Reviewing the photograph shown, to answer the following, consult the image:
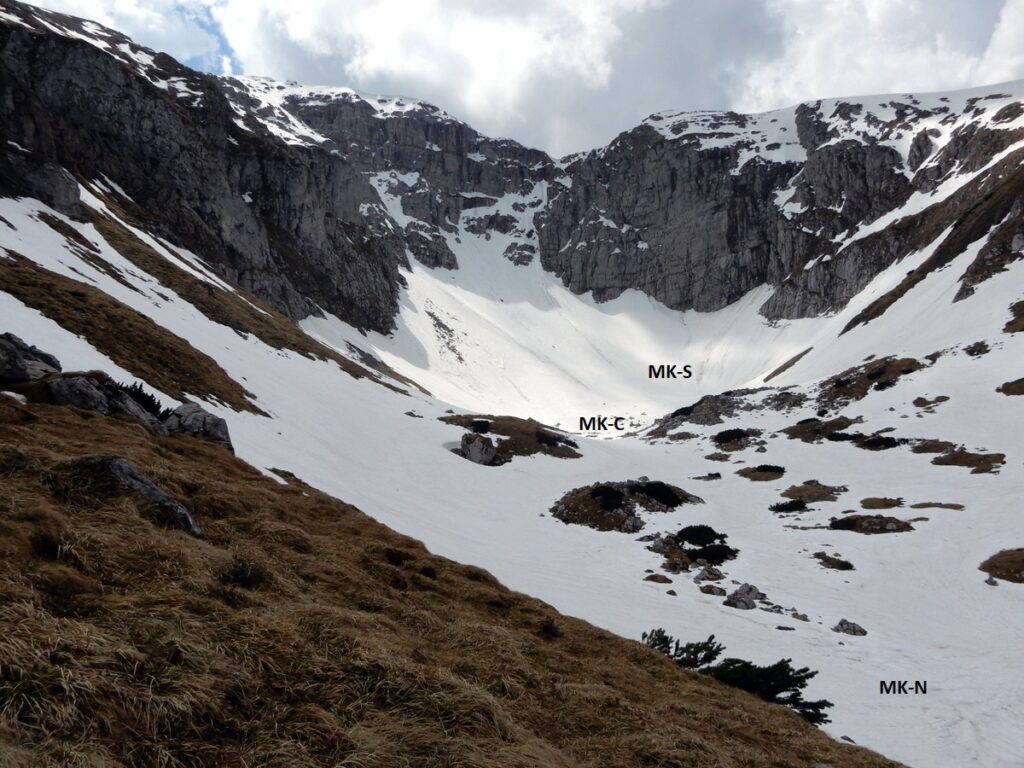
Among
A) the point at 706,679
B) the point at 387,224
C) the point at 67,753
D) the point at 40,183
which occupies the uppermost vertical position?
the point at 387,224

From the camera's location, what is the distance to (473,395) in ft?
396

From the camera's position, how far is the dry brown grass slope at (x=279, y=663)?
4.99m

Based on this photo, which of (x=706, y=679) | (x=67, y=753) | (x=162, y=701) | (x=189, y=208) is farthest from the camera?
(x=189, y=208)

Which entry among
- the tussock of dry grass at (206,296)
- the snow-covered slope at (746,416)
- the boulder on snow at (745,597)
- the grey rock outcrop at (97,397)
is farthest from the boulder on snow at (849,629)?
the tussock of dry grass at (206,296)

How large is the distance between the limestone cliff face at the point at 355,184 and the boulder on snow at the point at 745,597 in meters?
61.6

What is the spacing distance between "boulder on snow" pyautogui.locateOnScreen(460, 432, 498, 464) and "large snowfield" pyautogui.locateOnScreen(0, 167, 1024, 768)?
69.1 inches

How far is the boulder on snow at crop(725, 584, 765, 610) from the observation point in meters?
24.0

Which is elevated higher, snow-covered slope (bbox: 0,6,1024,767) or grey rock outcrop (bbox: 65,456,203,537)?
snow-covered slope (bbox: 0,6,1024,767)

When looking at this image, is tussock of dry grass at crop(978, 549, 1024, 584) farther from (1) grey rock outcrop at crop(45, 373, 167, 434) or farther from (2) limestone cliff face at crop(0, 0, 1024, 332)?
(2) limestone cliff face at crop(0, 0, 1024, 332)

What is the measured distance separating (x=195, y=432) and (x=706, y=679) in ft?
53.4

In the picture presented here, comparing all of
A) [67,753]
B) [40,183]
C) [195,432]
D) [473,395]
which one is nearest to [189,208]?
[40,183]

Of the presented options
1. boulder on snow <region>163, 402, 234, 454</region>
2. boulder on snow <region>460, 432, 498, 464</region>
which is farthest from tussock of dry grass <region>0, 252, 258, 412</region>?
boulder on snow <region>460, 432, 498, 464</region>

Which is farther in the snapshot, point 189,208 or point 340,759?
point 189,208

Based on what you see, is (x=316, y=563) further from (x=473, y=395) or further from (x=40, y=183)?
(x=473, y=395)
